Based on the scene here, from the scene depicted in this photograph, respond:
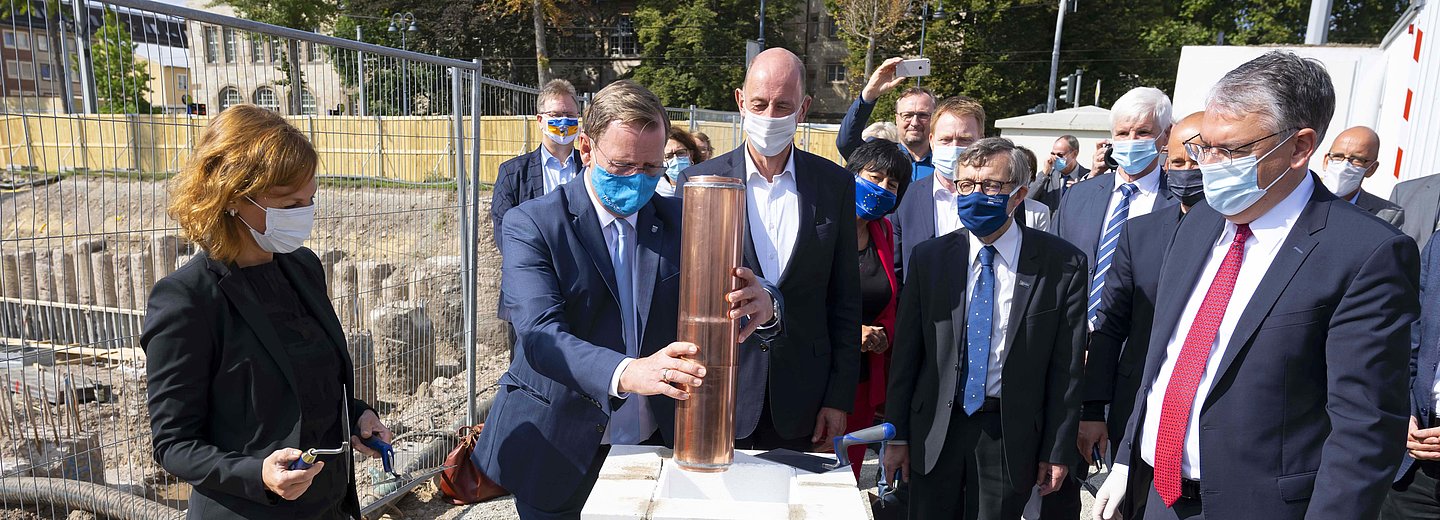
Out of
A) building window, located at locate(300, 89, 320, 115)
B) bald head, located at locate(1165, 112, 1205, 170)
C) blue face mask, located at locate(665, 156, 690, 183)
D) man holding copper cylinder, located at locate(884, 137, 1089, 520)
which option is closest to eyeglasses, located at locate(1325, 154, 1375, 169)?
bald head, located at locate(1165, 112, 1205, 170)

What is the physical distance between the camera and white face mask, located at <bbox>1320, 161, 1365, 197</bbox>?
4.78 m

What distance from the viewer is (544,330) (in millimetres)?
2195

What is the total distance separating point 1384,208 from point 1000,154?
2624mm

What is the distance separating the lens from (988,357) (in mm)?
3205

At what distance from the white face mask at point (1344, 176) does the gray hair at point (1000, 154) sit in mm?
2656

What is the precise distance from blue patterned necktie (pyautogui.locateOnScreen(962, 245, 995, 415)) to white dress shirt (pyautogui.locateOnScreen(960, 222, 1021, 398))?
0.02m

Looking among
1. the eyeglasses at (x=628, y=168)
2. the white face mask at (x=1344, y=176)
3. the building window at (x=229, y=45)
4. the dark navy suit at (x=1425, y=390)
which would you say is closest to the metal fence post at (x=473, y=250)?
the building window at (x=229, y=45)

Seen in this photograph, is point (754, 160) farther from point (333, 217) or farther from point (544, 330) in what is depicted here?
point (333, 217)

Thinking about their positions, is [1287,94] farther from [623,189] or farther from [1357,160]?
[1357,160]

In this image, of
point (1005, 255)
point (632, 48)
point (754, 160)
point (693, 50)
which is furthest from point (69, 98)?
point (632, 48)

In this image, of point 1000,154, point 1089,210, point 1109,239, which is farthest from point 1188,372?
point 1089,210

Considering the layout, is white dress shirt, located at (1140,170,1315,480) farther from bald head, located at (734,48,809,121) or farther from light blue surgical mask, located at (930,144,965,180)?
light blue surgical mask, located at (930,144,965,180)

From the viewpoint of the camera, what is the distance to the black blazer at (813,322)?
3.08 metres

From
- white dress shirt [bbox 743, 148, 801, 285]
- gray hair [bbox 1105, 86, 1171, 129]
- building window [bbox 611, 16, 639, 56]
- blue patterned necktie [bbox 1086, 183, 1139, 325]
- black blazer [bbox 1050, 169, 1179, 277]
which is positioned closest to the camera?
white dress shirt [bbox 743, 148, 801, 285]
